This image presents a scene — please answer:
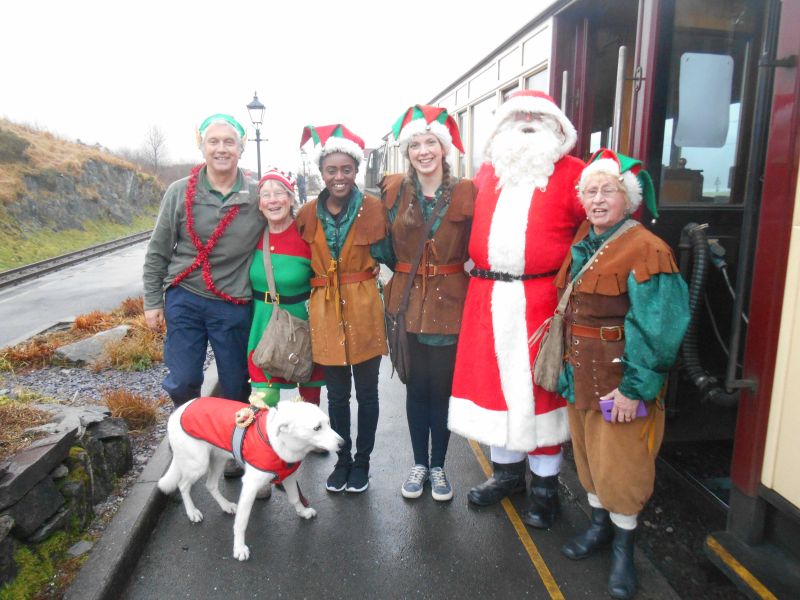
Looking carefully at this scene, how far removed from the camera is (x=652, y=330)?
2.16m

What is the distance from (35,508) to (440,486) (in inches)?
78.6

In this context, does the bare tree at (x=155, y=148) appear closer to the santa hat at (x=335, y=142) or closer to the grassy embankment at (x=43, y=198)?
the grassy embankment at (x=43, y=198)

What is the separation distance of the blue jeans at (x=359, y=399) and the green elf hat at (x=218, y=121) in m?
1.42

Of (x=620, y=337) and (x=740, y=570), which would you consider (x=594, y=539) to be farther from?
(x=620, y=337)

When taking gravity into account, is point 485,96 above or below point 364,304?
above

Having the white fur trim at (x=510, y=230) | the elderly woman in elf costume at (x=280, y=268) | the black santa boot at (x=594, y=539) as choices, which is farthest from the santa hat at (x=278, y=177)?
the black santa boot at (x=594, y=539)

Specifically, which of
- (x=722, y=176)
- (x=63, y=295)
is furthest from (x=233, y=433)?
(x=63, y=295)

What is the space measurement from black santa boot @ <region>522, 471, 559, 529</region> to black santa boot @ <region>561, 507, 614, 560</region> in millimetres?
238

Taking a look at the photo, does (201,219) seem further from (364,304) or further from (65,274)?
(65,274)

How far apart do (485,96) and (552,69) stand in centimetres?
154

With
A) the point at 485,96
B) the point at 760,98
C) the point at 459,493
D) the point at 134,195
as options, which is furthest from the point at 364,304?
the point at 134,195

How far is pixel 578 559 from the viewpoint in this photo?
2.68m

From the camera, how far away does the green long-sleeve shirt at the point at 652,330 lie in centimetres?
216

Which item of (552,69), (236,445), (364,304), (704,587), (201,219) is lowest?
(704,587)
